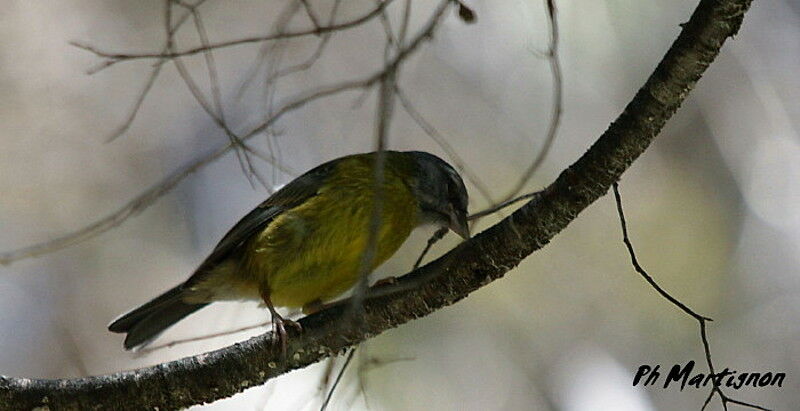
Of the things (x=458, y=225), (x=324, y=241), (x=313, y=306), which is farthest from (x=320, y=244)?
(x=458, y=225)

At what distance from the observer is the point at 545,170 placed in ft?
21.1

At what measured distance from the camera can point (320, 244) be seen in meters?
4.18

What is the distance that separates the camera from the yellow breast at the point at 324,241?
4152 millimetres

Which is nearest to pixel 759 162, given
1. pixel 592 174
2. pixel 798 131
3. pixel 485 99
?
pixel 798 131

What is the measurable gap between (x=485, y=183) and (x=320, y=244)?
8.49 ft

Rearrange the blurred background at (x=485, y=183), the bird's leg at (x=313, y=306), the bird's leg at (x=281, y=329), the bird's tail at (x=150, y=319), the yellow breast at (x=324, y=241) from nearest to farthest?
1. the bird's leg at (x=281, y=329)
2. the yellow breast at (x=324, y=241)
3. the bird's leg at (x=313, y=306)
4. the bird's tail at (x=150, y=319)
5. the blurred background at (x=485, y=183)

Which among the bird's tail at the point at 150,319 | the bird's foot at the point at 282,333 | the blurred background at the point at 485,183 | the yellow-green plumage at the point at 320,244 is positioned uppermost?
the blurred background at the point at 485,183

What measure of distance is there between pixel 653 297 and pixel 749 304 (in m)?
0.57

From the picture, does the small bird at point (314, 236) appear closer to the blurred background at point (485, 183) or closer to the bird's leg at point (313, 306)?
the bird's leg at point (313, 306)

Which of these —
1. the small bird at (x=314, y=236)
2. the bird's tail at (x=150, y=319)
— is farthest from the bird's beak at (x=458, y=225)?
the bird's tail at (x=150, y=319)

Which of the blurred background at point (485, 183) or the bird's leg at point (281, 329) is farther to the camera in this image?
the blurred background at point (485, 183)

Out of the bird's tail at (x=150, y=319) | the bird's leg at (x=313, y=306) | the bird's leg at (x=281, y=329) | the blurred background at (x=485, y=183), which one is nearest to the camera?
the bird's leg at (x=281, y=329)

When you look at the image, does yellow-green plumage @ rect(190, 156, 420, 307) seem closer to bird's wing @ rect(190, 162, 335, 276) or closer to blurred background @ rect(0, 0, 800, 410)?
bird's wing @ rect(190, 162, 335, 276)

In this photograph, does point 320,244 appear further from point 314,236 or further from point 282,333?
point 282,333
